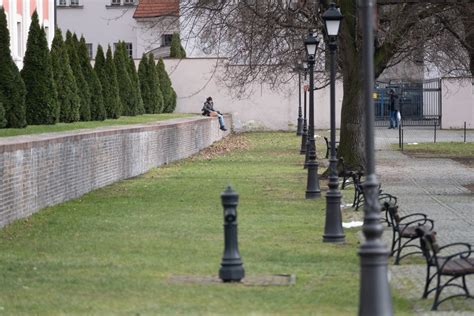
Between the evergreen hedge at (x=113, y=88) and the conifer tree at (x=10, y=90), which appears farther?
the evergreen hedge at (x=113, y=88)

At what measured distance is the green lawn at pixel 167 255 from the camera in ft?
37.8

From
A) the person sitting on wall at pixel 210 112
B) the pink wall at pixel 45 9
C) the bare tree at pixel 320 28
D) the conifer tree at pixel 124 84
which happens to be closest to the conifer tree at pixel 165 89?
the person sitting on wall at pixel 210 112

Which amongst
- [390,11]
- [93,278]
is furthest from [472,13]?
[93,278]

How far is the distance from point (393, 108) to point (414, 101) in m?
4.71

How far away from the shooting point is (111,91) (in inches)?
1585

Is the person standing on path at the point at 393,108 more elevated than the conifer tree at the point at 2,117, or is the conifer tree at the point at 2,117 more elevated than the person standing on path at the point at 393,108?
the conifer tree at the point at 2,117

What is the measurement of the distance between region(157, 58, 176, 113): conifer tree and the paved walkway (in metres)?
12.8

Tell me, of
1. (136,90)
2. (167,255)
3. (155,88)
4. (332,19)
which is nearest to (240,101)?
(155,88)

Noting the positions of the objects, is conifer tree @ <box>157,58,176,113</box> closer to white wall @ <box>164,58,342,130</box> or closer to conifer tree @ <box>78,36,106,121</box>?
white wall @ <box>164,58,342,130</box>

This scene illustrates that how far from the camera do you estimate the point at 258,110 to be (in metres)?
66.6

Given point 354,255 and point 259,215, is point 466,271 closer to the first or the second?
point 354,255

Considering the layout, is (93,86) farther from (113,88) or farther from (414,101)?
(414,101)

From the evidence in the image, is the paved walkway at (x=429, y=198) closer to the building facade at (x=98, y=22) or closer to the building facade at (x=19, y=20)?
the building facade at (x=19, y=20)

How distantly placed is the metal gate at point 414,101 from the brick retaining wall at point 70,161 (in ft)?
105
